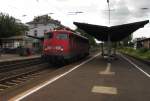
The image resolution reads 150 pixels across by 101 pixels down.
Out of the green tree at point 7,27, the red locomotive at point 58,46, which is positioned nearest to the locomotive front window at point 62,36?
the red locomotive at point 58,46

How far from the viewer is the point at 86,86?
13172mm

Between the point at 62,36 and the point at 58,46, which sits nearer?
the point at 58,46

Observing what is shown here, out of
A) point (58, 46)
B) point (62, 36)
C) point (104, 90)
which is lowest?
point (104, 90)

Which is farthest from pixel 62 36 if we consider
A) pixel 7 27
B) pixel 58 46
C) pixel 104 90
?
pixel 7 27

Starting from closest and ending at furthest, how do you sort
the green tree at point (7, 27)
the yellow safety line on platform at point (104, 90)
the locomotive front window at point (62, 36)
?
the yellow safety line on platform at point (104, 90) → the locomotive front window at point (62, 36) → the green tree at point (7, 27)

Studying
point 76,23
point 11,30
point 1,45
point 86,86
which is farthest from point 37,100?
point 11,30

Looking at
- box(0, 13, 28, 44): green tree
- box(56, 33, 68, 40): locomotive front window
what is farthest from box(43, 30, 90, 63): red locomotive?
box(0, 13, 28, 44): green tree

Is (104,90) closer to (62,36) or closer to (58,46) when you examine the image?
(58,46)

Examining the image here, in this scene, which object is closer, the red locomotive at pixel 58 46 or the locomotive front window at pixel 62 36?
the red locomotive at pixel 58 46

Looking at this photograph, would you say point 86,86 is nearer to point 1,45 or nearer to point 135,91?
point 135,91

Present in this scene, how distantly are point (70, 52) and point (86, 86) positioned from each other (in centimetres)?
1537

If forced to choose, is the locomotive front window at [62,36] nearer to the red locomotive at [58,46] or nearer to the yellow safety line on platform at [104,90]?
the red locomotive at [58,46]

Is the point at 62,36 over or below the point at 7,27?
below

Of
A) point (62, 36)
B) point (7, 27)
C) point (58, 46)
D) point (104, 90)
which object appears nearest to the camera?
point (104, 90)
